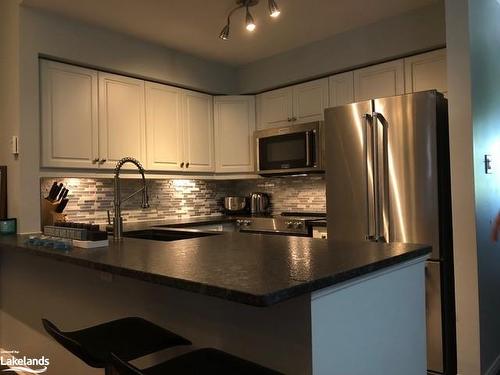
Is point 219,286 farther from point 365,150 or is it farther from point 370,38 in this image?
point 370,38

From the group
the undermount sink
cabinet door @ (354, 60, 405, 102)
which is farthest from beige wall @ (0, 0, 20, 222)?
cabinet door @ (354, 60, 405, 102)

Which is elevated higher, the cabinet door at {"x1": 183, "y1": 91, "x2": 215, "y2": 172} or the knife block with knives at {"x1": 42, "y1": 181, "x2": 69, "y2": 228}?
the cabinet door at {"x1": 183, "y1": 91, "x2": 215, "y2": 172}

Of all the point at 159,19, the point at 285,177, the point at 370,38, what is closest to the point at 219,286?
the point at 159,19

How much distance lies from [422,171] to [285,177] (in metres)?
1.80

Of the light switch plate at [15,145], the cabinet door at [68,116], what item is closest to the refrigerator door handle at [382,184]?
the cabinet door at [68,116]

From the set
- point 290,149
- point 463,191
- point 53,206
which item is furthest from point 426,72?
point 53,206

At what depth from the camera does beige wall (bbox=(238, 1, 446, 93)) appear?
2891 millimetres

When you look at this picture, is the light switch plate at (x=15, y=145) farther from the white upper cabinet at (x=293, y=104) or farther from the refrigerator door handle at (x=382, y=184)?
the refrigerator door handle at (x=382, y=184)

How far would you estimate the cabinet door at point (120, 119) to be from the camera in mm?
3186

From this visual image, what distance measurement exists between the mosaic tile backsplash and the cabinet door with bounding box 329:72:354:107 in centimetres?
80

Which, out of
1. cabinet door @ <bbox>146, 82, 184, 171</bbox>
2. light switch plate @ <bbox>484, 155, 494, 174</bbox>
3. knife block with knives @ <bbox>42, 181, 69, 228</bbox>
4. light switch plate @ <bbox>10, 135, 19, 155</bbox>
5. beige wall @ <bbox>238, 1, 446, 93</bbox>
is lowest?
knife block with knives @ <bbox>42, 181, 69, 228</bbox>

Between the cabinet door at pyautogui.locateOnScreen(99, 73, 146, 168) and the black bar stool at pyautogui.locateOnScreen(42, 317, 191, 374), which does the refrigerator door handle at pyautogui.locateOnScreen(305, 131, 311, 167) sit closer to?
the cabinet door at pyautogui.locateOnScreen(99, 73, 146, 168)

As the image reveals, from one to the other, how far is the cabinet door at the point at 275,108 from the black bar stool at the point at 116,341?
272cm

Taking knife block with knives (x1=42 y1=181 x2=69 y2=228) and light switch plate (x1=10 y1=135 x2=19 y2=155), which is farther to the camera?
knife block with knives (x1=42 y1=181 x2=69 y2=228)
